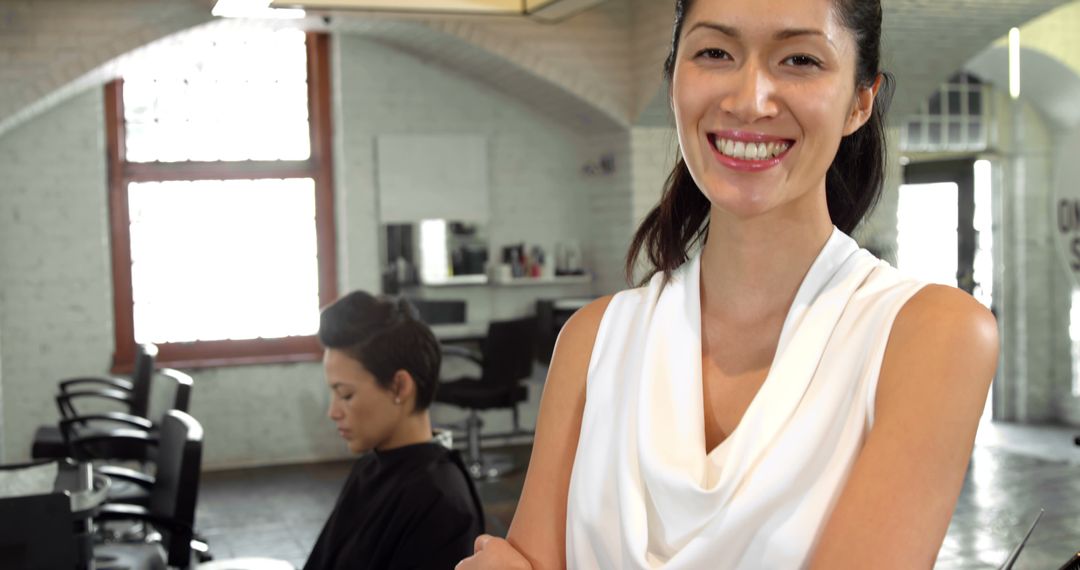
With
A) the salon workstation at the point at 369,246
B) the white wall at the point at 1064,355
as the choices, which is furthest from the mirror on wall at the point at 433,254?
the white wall at the point at 1064,355

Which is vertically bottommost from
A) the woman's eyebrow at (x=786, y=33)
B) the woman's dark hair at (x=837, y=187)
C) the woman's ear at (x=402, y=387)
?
the woman's ear at (x=402, y=387)

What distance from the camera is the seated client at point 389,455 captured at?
2.24 m

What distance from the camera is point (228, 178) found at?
7793 mm

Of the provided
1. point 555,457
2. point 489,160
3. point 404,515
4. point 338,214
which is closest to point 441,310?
point 338,214

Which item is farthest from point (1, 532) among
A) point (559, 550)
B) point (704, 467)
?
point (704, 467)

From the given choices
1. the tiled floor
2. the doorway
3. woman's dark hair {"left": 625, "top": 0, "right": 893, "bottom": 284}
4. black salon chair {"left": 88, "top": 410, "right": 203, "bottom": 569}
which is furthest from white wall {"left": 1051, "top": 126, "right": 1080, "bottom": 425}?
woman's dark hair {"left": 625, "top": 0, "right": 893, "bottom": 284}

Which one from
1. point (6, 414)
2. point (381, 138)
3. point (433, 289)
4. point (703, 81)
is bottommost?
point (6, 414)

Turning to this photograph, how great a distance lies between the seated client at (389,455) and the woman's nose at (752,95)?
140 centimetres

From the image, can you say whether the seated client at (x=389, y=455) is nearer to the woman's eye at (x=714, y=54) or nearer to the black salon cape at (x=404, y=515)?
the black salon cape at (x=404, y=515)

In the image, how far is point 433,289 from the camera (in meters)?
8.00

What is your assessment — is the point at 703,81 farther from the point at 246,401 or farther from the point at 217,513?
the point at 246,401

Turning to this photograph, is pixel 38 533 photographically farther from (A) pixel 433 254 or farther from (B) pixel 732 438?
(A) pixel 433 254

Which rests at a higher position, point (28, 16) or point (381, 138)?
point (28, 16)

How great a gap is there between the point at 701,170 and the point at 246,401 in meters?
7.07
